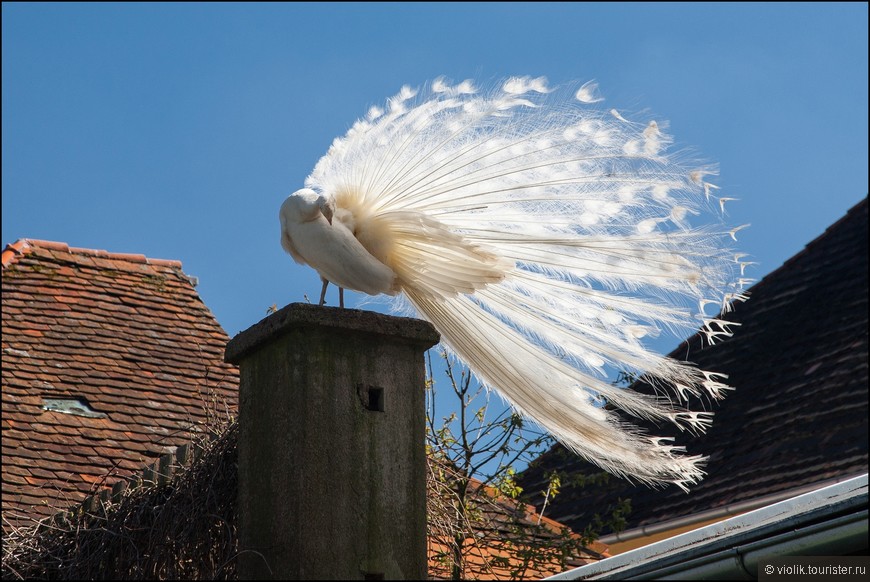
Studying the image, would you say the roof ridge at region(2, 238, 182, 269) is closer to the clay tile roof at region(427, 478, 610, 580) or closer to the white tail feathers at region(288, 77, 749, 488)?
the clay tile roof at region(427, 478, 610, 580)

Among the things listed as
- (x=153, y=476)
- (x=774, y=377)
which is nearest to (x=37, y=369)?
(x=153, y=476)

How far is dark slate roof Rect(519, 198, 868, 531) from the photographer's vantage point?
962 cm

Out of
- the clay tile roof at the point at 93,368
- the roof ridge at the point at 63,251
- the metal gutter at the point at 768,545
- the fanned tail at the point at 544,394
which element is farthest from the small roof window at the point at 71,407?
the metal gutter at the point at 768,545

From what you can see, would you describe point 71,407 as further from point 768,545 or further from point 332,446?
point 768,545

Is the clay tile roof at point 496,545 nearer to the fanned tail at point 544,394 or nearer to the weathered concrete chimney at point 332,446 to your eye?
the fanned tail at point 544,394

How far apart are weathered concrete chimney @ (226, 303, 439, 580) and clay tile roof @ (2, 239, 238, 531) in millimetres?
3440

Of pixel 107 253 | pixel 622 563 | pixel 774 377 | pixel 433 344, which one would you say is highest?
pixel 107 253

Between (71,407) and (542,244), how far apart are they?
210 inches

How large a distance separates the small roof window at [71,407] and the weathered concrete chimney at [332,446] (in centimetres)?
533

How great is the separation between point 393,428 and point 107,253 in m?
8.31

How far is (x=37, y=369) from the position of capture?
984cm

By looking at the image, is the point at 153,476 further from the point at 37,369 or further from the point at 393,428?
the point at 37,369

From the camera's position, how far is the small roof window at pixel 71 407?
9.42 meters

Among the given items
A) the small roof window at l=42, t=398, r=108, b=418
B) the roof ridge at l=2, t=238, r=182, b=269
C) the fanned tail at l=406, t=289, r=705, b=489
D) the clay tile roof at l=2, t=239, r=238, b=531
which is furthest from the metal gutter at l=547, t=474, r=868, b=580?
the roof ridge at l=2, t=238, r=182, b=269
